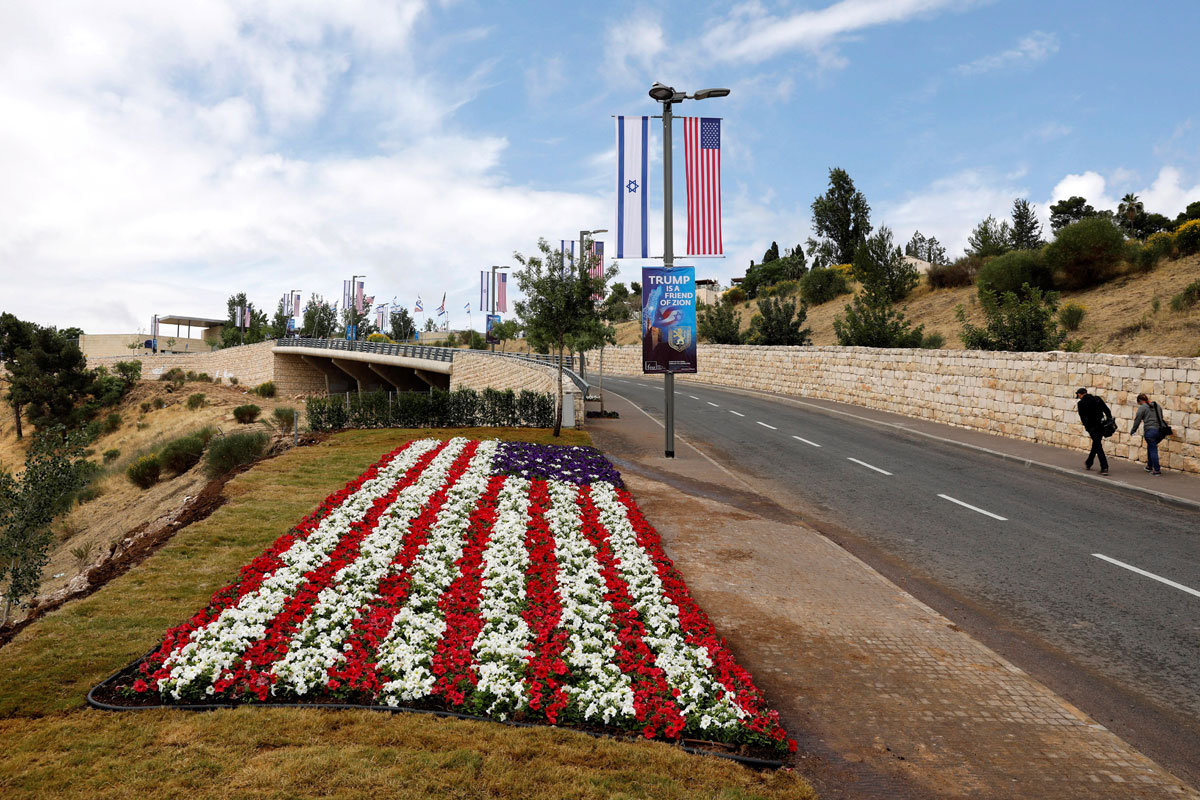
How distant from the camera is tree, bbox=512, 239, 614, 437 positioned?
71.1 ft

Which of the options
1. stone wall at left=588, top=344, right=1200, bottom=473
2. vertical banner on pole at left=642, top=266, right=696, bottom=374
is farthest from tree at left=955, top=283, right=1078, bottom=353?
vertical banner on pole at left=642, top=266, right=696, bottom=374

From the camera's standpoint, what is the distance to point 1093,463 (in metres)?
16.8

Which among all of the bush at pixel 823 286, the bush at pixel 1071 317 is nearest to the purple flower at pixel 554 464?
the bush at pixel 1071 317

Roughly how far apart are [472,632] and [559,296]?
15607 mm

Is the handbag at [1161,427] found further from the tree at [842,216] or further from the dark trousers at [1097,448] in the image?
the tree at [842,216]

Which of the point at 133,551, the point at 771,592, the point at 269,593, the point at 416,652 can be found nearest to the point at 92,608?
the point at 269,593

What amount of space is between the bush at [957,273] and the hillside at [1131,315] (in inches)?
92.9

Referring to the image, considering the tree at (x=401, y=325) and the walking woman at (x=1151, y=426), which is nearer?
the walking woman at (x=1151, y=426)

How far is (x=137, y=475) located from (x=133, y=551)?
57.2ft

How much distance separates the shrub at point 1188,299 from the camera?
29.0 m

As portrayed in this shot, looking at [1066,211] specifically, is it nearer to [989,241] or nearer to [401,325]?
[989,241]

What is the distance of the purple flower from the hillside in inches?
860

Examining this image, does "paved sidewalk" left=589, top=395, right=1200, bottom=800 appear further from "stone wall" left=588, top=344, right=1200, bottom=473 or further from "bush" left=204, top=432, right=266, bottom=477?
"bush" left=204, top=432, right=266, bottom=477

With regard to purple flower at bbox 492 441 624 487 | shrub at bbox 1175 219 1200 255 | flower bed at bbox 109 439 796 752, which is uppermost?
shrub at bbox 1175 219 1200 255
